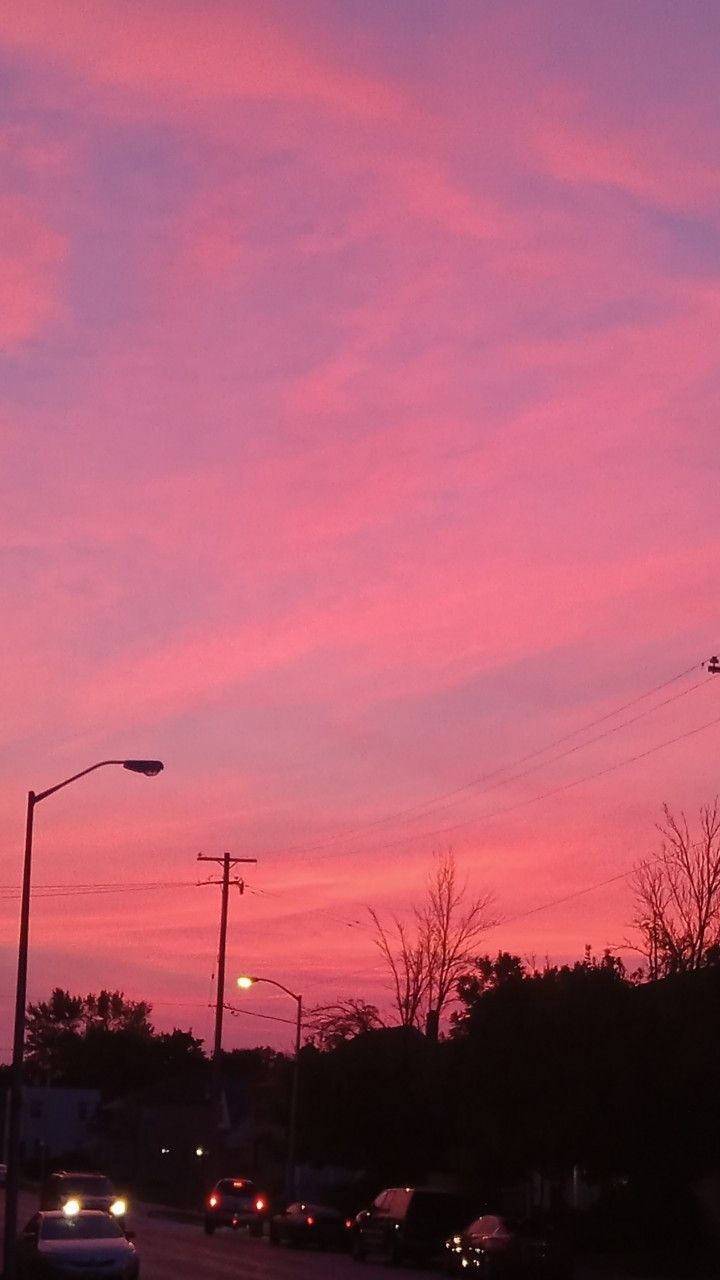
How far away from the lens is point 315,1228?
52000mm

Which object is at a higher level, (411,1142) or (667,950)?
(667,950)

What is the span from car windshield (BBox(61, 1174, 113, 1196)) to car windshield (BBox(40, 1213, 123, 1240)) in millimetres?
17844

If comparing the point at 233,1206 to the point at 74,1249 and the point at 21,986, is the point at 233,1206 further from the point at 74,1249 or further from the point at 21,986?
the point at 74,1249

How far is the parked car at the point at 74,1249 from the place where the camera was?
26125 mm

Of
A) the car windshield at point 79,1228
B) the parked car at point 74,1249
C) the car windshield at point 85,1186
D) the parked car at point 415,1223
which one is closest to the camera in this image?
the parked car at point 74,1249

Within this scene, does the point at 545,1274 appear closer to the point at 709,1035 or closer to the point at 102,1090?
the point at 709,1035

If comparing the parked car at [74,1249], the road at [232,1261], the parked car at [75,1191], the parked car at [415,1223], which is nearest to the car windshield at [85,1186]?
the parked car at [75,1191]

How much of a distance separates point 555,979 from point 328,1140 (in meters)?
19.3

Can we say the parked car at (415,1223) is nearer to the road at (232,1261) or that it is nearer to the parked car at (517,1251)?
the road at (232,1261)

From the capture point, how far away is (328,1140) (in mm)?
60375

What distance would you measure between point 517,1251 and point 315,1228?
18635mm

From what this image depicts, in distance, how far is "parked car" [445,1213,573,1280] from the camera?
34875 millimetres

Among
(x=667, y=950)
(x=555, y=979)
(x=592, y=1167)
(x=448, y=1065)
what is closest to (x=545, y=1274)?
(x=592, y=1167)

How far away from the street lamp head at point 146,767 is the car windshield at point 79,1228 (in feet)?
24.7
